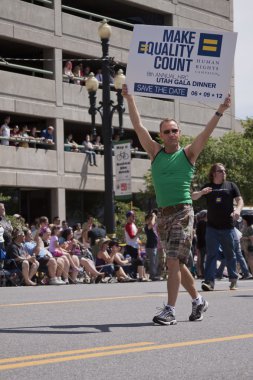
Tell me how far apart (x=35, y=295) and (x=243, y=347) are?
→ 23.1 feet

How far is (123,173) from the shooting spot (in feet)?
83.6

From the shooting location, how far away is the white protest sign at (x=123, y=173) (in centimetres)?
2532

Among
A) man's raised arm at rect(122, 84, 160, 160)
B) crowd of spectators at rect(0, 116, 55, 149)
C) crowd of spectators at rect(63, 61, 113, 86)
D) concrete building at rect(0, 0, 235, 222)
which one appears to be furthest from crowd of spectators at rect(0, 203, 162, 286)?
crowd of spectators at rect(63, 61, 113, 86)

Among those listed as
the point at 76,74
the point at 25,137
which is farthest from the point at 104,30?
the point at 76,74

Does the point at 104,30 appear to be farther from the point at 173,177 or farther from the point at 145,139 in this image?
the point at 173,177

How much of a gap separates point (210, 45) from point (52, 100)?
103 ft

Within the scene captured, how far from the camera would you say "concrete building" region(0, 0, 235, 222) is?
4019 cm

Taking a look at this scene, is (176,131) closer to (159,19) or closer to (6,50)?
(6,50)

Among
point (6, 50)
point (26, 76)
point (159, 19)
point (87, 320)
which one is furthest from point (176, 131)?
point (159, 19)

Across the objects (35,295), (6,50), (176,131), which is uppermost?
(6,50)

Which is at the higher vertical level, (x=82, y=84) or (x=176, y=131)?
(x=82, y=84)

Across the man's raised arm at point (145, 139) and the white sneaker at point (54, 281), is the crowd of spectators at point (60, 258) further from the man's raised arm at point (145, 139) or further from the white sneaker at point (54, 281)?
the man's raised arm at point (145, 139)

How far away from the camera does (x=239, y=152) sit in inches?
1794

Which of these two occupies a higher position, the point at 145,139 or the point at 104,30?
the point at 104,30
